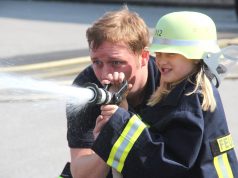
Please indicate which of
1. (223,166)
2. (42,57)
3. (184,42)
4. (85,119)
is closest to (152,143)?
(223,166)

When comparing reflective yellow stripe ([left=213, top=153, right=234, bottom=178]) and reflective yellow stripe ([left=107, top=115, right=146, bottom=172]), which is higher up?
reflective yellow stripe ([left=107, top=115, right=146, bottom=172])

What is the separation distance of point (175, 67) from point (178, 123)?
0.24 meters

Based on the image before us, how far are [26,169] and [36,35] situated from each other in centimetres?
720

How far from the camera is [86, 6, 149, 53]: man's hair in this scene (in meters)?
3.02

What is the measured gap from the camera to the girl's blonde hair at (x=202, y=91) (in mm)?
2609

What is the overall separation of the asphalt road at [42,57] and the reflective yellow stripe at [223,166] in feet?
8.22

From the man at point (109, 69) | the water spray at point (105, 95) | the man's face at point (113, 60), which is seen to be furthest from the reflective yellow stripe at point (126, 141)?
the man's face at point (113, 60)

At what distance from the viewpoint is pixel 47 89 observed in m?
2.88

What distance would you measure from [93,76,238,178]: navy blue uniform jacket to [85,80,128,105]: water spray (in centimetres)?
8

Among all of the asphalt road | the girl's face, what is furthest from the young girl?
the asphalt road

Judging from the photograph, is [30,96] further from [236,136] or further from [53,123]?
[236,136]

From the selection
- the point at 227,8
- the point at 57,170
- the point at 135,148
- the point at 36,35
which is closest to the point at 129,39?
the point at 135,148

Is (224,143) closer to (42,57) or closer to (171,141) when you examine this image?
(171,141)

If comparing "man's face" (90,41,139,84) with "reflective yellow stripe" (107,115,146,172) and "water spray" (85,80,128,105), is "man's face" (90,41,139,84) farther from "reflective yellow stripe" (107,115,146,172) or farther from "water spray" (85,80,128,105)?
"reflective yellow stripe" (107,115,146,172)
